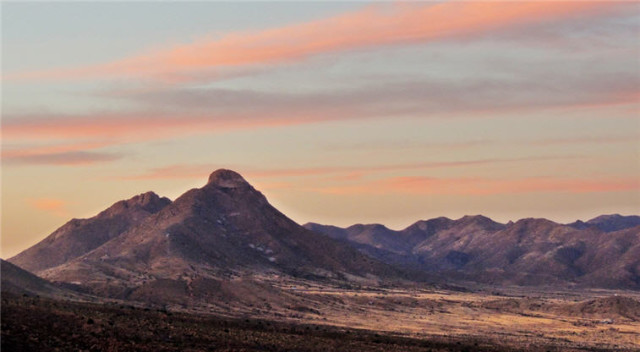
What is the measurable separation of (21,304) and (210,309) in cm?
6524

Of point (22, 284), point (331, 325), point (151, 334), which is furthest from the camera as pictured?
point (331, 325)

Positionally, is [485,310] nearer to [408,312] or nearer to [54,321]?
[408,312]

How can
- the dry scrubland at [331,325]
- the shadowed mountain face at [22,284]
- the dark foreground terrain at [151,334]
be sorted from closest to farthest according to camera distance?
the dark foreground terrain at [151,334], the dry scrubland at [331,325], the shadowed mountain face at [22,284]

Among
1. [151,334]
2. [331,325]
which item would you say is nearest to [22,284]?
[151,334]

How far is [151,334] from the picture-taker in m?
83.6

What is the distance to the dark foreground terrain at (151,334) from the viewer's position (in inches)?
2857

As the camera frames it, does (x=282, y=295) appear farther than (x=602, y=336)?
Yes

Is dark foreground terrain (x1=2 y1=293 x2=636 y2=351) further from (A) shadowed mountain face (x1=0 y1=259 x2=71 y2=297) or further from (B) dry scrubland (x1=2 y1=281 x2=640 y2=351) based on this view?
(A) shadowed mountain face (x1=0 y1=259 x2=71 y2=297)

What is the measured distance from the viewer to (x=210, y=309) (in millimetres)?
145125

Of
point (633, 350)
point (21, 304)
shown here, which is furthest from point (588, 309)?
point (21, 304)

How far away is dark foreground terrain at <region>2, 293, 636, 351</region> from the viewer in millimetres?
72562

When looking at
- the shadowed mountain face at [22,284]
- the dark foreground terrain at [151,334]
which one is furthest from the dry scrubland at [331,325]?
the shadowed mountain face at [22,284]

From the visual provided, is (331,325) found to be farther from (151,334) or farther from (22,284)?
(151,334)

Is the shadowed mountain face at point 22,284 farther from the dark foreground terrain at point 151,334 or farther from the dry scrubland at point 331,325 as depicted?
the dark foreground terrain at point 151,334
